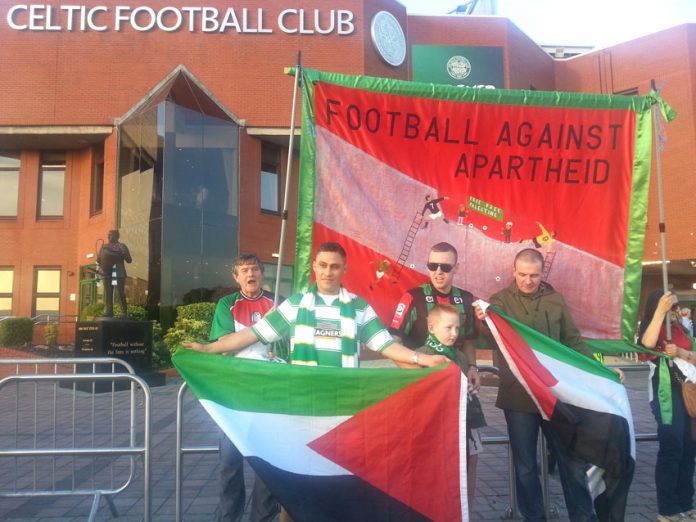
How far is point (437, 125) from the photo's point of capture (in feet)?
13.7

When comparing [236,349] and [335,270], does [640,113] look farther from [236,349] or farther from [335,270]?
[236,349]

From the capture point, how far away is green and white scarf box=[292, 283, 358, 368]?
3.30 m

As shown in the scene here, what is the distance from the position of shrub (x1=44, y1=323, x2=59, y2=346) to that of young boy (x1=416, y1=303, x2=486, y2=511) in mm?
16549

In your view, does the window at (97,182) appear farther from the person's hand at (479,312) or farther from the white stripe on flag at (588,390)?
the white stripe on flag at (588,390)

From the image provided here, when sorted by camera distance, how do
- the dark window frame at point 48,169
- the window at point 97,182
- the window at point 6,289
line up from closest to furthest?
the window at point 97,182 < the window at point 6,289 < the dark window frame at point 48,169

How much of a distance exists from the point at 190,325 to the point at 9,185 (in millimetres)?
12930

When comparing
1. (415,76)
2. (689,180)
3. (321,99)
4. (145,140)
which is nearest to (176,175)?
(145,140)

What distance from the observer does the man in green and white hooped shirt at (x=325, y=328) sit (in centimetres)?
331

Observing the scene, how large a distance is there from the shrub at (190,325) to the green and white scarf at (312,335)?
33.6 ft

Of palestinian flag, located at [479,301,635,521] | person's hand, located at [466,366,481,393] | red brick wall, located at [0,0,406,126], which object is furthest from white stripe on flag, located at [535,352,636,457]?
red brick wall, located at [0,0,406,126]

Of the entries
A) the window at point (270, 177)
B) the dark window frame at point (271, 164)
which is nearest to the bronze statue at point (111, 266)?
the dark window frame at point (271, 164)

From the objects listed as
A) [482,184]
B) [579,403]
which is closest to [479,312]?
[579,403]

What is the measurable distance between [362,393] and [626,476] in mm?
1748

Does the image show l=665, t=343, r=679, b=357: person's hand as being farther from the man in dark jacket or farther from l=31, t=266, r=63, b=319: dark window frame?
l=31, t=266, r=63, b=319: dark window frame
